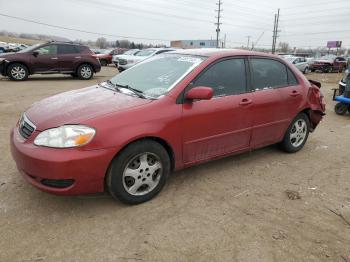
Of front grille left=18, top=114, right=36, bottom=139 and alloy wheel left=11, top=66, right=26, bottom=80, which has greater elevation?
front grille left=18, top=114, right=36, bottom=139

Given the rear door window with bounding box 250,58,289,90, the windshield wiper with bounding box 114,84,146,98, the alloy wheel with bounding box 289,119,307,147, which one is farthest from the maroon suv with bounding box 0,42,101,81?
the alloy wheel with bounding box 289,119,307,147

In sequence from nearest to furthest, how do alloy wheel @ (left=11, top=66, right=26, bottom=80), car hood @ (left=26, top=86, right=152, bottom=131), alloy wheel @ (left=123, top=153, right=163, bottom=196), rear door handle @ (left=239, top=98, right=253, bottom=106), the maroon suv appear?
car hood @ (left=26, top=86, right=152, bottom=131) → alloy wheel @ (left=123, top=153, right=163, bottom=196) → rear door handle @ (left=239, top=98, right=253, bottom=106) → the maroon suv → alloy wheel @ (left=11, top=66, right=26, bottom=80)

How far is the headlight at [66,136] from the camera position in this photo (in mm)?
3033

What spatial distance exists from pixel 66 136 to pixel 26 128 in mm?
642

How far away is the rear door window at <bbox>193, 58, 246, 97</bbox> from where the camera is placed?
12.9 ft

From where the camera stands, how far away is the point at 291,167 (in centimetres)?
471

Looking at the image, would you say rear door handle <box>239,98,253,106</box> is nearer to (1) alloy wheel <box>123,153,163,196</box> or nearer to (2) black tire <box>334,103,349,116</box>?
(1) alloy wheel <box>123,153,163,196</box>

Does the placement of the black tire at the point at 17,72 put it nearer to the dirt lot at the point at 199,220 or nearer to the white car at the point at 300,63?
the dirt lot at the point at 199,220

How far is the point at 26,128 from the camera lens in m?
3.41

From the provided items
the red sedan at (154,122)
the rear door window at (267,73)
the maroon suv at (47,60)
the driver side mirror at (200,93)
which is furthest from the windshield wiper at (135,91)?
the maroon suv at (47,60)

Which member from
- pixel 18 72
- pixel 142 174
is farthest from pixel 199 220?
pixel 18 72

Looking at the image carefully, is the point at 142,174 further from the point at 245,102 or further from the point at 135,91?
the point at 245,102

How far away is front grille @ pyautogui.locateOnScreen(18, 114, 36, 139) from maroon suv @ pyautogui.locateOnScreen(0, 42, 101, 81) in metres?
11.0

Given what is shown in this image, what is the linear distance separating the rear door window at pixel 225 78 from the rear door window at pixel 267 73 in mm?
215
